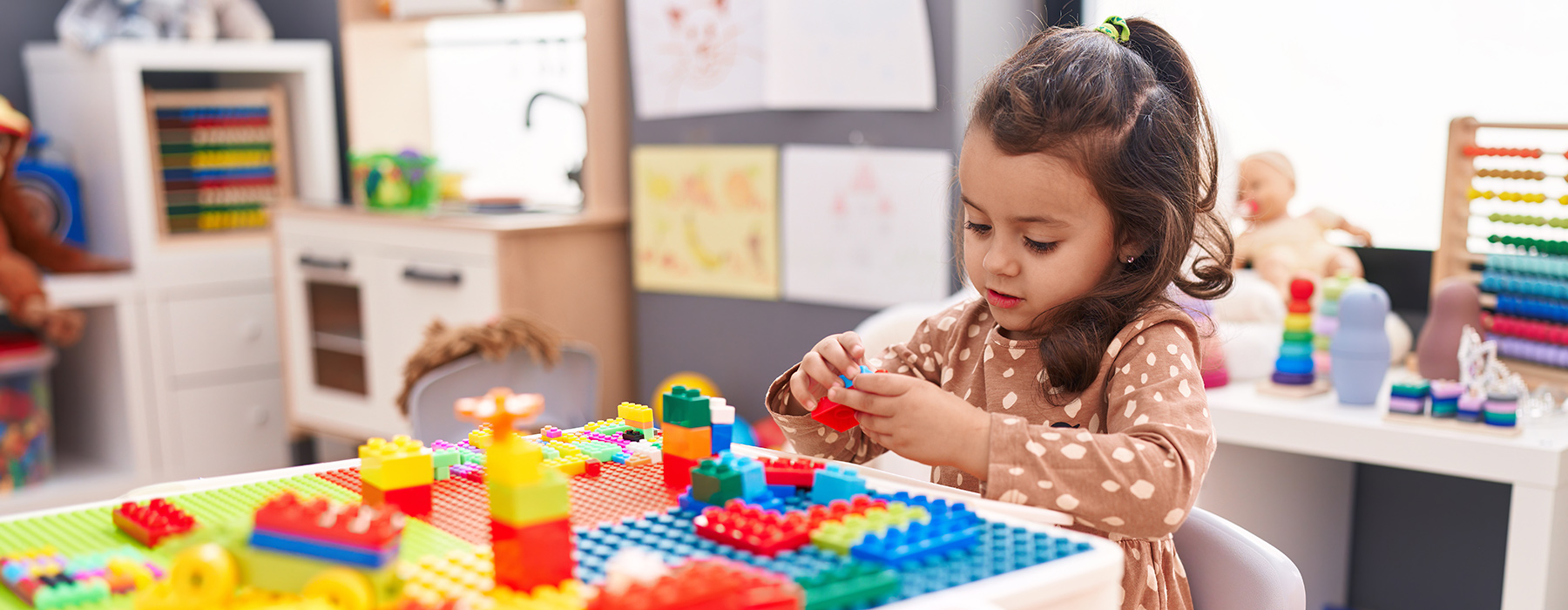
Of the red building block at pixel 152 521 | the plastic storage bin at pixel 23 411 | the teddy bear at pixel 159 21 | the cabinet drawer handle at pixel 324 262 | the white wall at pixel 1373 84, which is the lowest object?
the plastic storage bin at pixel 23 411

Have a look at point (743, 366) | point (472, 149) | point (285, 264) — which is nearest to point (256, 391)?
point (285, 264)

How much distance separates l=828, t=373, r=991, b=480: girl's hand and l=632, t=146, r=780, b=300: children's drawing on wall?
1.55 meters

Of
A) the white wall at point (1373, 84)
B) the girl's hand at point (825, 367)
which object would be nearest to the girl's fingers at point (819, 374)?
the girl's hand at point (825, 367)

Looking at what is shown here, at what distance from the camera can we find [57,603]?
1.78 feet

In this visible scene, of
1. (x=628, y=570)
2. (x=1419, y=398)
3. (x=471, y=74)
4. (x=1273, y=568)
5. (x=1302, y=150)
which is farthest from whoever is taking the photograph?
(x=471, y=74)

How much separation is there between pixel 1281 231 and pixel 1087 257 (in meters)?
1.06

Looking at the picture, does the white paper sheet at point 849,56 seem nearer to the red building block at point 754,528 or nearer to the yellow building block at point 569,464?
the yellow building block at point 569,464

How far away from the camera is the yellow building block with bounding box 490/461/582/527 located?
1.79ft

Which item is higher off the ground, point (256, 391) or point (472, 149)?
point (472, 149)

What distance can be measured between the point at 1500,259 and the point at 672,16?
Answer: 4.88 feet

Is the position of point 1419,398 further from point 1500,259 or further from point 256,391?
point 256,391

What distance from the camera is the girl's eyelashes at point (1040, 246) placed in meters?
0.85

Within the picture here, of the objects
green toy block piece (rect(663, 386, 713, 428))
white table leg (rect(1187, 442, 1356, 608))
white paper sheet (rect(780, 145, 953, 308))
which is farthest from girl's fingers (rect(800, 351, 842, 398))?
white paper sheet (rect(780, 145, 953, 308))

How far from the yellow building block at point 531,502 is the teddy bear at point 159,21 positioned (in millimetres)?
2599
